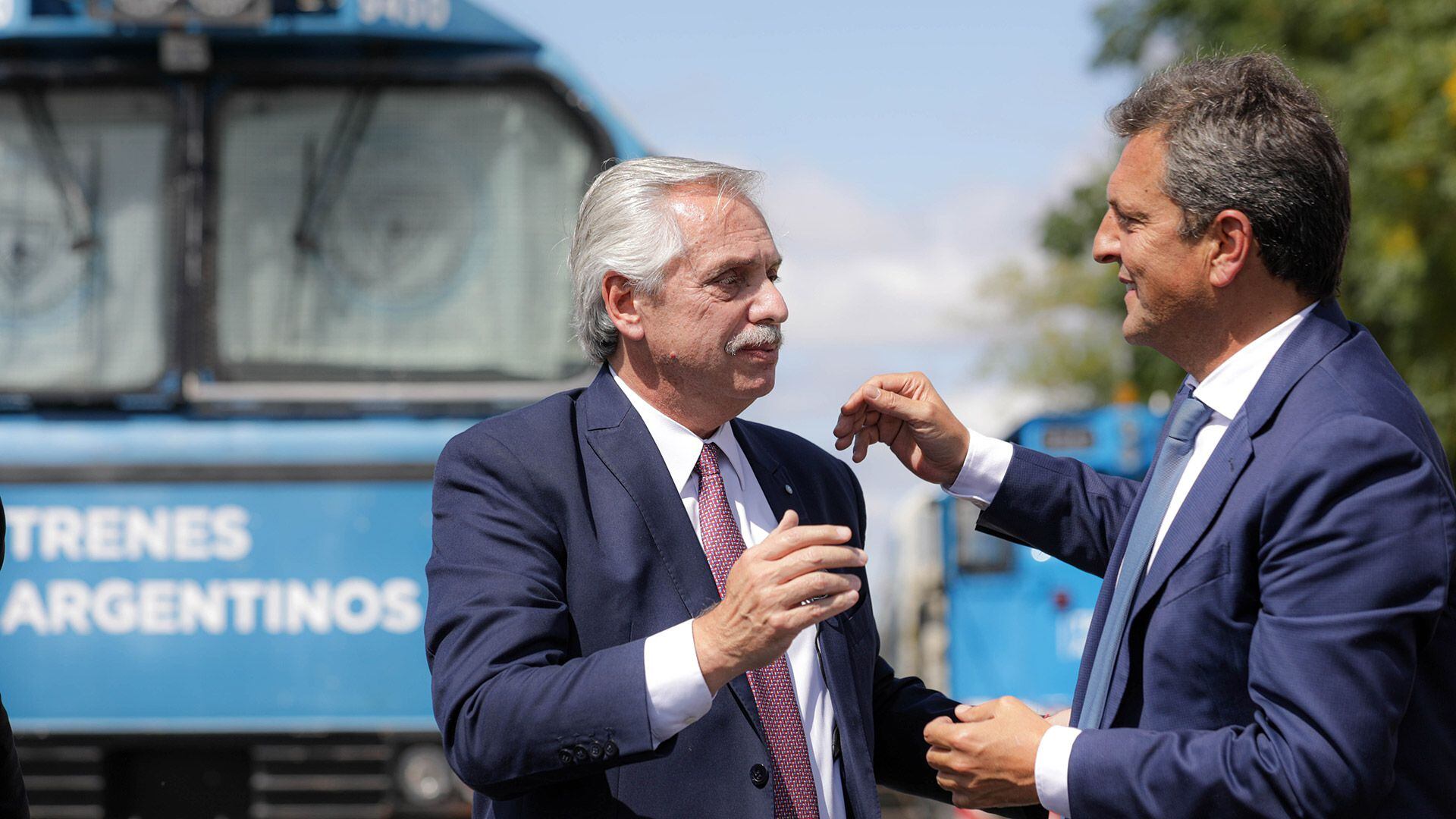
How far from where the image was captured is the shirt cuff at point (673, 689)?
239 centimetres

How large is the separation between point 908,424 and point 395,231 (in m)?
2.89

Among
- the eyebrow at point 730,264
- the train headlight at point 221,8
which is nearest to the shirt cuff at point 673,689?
the eyebrow at point 730,264

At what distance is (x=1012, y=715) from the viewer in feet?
8.23

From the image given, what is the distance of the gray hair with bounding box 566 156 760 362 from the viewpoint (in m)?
2.87

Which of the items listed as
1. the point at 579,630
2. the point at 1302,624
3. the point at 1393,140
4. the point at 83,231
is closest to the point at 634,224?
the point at 579,630

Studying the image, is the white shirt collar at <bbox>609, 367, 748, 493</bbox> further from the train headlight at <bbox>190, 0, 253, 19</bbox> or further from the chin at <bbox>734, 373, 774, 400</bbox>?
the train headlight at <bbox>190, 0, 253, 19</bbox>

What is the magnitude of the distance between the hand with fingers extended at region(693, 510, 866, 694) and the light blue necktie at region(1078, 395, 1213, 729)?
440 millimetres

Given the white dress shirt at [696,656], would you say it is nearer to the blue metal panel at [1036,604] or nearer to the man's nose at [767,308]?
the man's nose at [767,308]

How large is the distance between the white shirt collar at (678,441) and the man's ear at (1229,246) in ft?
2.97

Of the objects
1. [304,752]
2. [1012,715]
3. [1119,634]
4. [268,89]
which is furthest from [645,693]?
[268,89]

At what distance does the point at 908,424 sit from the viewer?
311 centimetres

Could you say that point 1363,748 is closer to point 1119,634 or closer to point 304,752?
point 1119,634

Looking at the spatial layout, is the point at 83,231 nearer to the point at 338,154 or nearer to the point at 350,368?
the point at 338,154

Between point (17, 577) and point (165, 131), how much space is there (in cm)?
153
